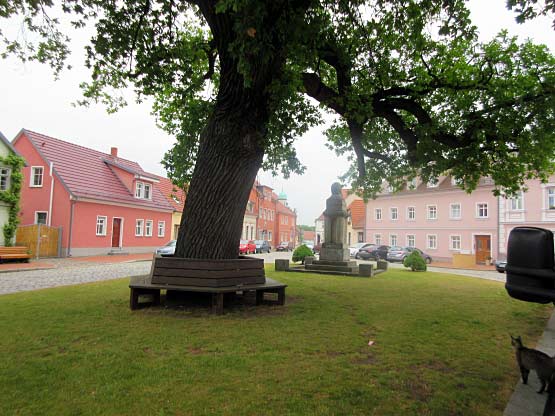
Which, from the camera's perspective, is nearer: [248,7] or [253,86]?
[248,7]

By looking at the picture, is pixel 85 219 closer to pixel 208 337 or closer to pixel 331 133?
pixel 331 133

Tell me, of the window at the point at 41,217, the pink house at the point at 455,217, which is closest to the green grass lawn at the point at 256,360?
the window at the point at 41,217

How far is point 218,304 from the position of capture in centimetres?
616

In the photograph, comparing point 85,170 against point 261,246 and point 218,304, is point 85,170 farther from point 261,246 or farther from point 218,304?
point 218,304

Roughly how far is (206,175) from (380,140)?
7.55 metres

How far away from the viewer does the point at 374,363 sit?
13.2 ft

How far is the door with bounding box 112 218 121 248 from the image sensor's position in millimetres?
28219

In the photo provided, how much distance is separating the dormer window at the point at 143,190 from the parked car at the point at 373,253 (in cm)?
1960

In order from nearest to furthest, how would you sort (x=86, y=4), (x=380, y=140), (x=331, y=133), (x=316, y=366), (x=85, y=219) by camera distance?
(x=316, y=366) → (x=86, y=4) → (x=380, y=140) → (x=331, y=133) → (x=85, y=219)

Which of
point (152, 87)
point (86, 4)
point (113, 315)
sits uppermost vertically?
point (86, 4)

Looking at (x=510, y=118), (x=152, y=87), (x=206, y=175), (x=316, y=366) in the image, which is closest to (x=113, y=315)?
(x=206, y=175)

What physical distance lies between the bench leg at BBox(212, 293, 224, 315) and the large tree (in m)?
0.90

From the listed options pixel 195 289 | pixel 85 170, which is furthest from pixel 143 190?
pixel 195 289

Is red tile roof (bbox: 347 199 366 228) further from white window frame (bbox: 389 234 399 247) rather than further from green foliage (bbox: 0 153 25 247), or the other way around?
green foliage (bbox: 0 153 25 247)
